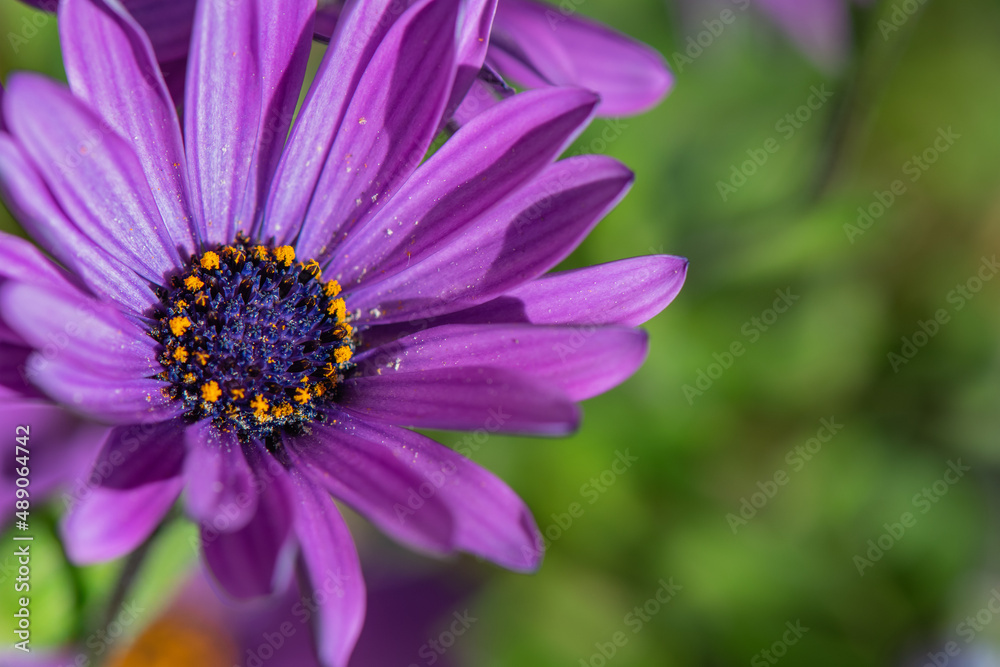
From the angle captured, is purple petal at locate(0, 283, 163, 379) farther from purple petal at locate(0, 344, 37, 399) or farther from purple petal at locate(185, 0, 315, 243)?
purple petal at locate(185, 0, 315, 243)

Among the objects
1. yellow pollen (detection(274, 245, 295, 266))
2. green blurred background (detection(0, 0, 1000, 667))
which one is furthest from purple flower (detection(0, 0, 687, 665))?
green blurred background (detection(0, 0, 1000, 667))

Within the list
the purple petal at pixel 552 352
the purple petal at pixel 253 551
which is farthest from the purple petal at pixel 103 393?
the purple petal at pixel 552 352

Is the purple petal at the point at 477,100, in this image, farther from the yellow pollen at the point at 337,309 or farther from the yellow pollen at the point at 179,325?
the yellow pollen at the point at 179,325

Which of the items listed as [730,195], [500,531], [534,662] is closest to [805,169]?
[730,195]

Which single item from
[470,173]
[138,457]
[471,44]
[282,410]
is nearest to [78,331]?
[138,457]

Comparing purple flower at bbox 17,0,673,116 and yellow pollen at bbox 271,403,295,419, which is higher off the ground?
purple flower at bbox 17,0,673,116

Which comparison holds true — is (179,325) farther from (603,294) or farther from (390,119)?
(603,294)
